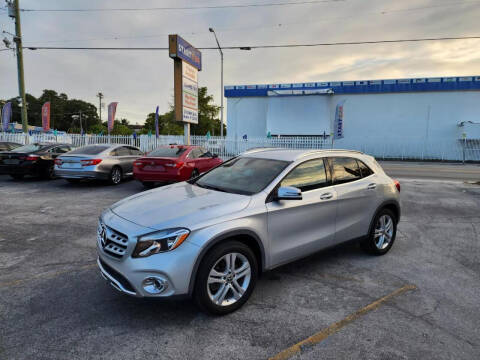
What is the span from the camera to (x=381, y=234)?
15.2ft

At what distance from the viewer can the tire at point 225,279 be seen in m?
2.75

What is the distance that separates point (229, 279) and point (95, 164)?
8453 mm

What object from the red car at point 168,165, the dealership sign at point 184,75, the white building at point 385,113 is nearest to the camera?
the red car at point 168,165

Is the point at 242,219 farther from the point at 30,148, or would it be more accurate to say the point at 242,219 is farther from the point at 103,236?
the point at 30,148

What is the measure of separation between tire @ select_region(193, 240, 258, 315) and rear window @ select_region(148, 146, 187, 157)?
704 cm

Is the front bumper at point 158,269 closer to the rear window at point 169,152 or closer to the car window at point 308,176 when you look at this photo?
the car window at point 308,176

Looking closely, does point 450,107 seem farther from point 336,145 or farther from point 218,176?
point 218,176

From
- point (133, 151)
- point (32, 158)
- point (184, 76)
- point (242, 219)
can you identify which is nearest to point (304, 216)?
point (242, 219)

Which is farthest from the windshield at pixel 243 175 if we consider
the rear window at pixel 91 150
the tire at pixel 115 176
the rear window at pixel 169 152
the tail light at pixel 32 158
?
the tail light at pixel 32 158

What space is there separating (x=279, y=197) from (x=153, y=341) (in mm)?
1744

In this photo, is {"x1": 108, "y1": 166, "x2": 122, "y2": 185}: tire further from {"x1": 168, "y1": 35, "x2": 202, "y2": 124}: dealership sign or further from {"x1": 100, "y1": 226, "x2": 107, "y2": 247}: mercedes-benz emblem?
{"x1": 100, "y1": 226, "x2": 107, "y2": 247}: mercedes-benz emblem

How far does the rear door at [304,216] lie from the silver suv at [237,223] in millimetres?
11

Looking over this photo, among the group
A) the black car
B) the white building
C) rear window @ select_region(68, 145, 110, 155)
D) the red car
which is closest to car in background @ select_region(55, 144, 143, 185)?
rear window @ select_region(68, 145, 110, 155)

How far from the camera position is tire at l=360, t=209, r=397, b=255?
4469 mm
